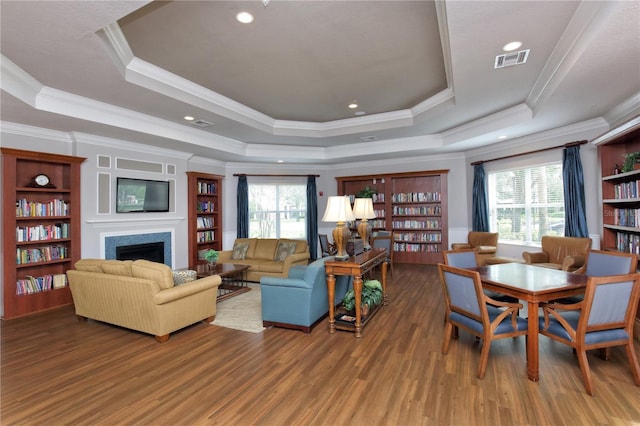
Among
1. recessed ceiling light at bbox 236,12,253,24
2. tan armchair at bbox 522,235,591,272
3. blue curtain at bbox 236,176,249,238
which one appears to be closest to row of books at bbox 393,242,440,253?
tan armchair at bbox 522,235,591,272

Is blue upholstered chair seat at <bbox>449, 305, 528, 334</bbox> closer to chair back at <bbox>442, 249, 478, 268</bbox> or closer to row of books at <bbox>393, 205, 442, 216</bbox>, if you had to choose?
chair back at <bbox>442, 249, 478, 268</bbox>

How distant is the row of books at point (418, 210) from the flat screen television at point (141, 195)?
5.47 meters

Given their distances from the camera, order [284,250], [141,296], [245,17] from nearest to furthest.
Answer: [245,17] → [141,296] → [284,250]

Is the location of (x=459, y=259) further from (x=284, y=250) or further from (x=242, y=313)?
(x=284, y=250)

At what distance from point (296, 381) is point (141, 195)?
4.84 m

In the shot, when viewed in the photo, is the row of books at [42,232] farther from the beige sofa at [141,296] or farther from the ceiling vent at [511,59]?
the ceiling vent at [511,59]

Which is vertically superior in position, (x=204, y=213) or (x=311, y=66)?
(x=311, y=66)

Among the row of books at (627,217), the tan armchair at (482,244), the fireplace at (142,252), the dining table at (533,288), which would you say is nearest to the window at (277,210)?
the fireplace at (142,252)

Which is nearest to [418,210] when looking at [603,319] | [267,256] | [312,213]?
[312,213]

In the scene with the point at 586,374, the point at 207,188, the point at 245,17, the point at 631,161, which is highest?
the point at 245,17

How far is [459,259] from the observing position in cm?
375

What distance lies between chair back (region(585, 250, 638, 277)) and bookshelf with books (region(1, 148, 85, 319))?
6.94 m

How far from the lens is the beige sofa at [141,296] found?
345 cm

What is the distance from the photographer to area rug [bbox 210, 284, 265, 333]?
12.8 ft
